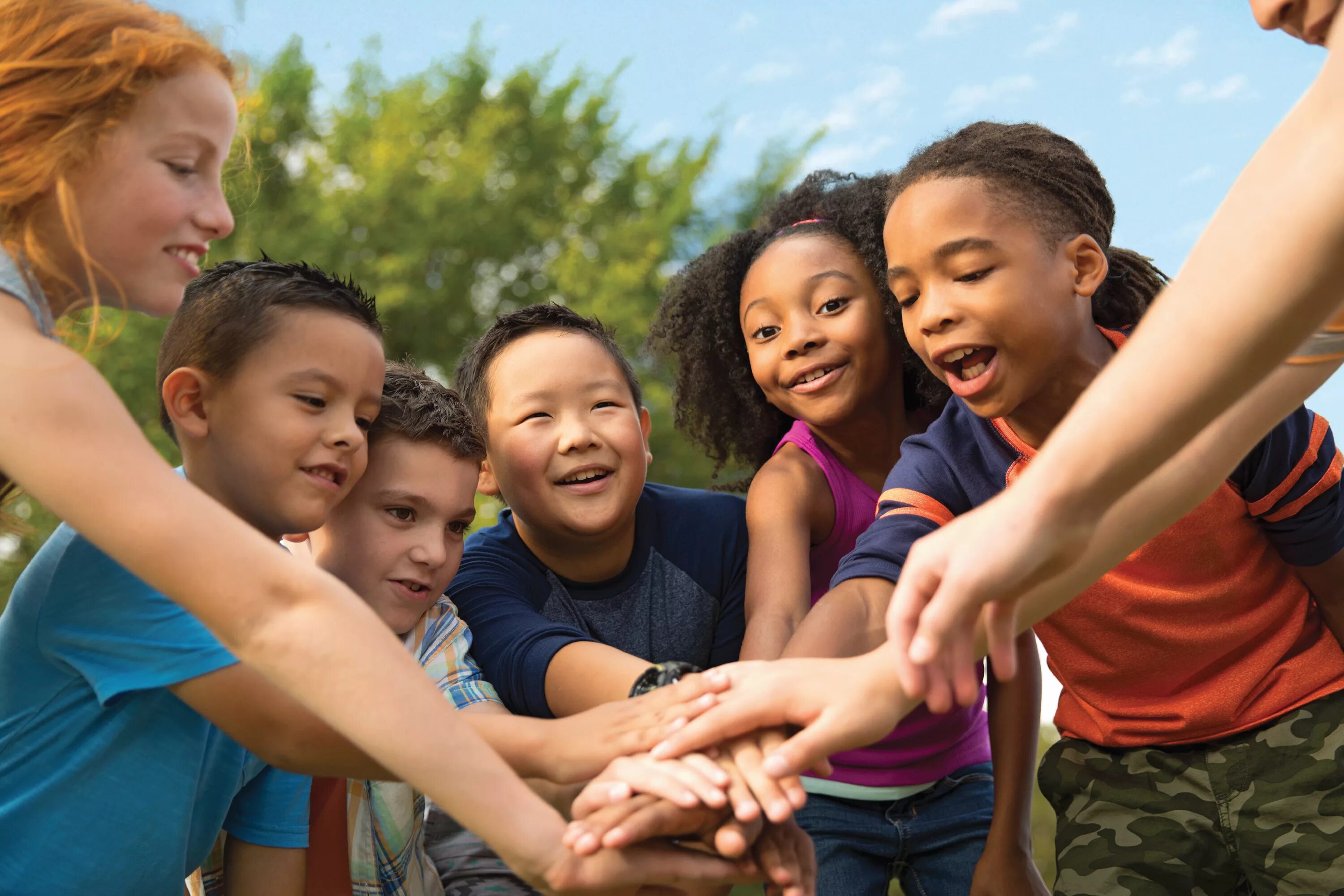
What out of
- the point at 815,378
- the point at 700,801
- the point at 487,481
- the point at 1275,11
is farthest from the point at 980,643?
the point at 487,481

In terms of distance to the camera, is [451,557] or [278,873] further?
[451,557]

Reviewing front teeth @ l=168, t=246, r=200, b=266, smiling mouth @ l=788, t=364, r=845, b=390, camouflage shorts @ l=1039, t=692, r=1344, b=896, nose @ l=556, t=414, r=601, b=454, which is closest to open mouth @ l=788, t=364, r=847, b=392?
smiling mouth @ l=788, t=364, r=845, b=390

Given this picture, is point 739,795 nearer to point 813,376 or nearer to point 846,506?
point 846,506

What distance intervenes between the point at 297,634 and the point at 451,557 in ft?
4.00

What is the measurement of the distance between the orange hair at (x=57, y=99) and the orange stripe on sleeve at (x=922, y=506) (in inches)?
69.8

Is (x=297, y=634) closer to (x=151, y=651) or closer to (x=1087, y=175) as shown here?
(x=151, y=651)

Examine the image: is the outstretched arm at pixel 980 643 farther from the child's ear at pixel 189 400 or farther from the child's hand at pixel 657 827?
the child's ear at pixel 189 400

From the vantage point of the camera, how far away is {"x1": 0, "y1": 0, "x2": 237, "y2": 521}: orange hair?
2.01 meters

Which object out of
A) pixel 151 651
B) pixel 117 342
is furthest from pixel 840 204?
pixel 117 342

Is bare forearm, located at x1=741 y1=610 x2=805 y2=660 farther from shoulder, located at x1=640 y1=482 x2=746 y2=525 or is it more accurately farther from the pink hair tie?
the pink hair tie

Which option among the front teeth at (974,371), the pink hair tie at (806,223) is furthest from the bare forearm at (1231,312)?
the pink hair tie at (806,223)

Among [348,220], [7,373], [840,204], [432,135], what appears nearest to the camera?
[7,373]

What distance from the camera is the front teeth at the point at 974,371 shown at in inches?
110

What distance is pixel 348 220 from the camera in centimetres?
1777
